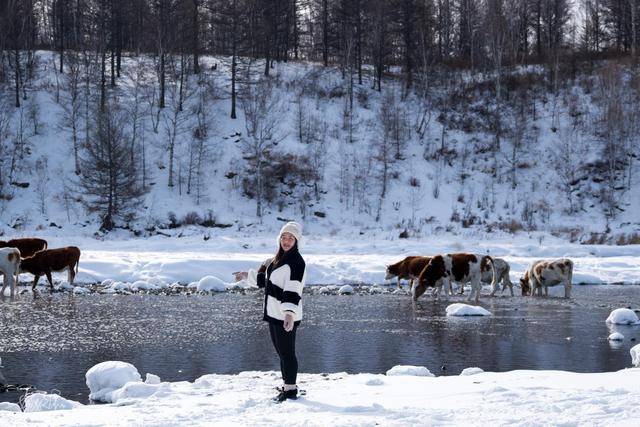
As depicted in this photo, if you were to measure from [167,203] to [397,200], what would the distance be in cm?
1417

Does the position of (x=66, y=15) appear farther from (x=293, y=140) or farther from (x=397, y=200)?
(x=397, y=200)

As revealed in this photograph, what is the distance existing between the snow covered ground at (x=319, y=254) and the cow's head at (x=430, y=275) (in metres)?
4.19

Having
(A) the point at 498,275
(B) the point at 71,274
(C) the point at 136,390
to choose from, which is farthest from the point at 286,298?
(B) the point at 71,274

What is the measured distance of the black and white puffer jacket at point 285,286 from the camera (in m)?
7.59

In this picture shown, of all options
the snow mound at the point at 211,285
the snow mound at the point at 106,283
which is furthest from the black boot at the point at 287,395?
the snow mound at the point at 106,283

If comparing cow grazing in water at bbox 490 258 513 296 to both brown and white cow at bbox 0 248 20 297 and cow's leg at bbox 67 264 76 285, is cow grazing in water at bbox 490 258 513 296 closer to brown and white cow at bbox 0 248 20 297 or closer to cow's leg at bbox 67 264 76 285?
cow's leg at bbox 67 264 76 285

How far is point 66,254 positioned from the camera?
2225 centimetres

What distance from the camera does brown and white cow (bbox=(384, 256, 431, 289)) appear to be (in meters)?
21.8

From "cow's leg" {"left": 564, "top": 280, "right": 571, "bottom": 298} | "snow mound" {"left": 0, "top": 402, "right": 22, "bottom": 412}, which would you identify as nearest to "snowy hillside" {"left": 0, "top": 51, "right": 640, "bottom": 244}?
"cow's leg" {"left": 564, "top": 280, "right": 571, "bottom": 298}

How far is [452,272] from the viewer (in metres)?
20.5

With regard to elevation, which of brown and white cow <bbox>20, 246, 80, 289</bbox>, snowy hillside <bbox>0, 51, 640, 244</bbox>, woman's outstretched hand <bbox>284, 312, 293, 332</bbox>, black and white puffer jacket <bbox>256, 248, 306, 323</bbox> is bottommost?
brown and white cow <bbox>20, 246, 80, 289</bbox>

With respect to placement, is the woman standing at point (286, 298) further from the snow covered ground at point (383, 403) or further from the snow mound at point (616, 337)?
the snow mound at point (616, 337)

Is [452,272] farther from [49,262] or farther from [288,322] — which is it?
[288,322]

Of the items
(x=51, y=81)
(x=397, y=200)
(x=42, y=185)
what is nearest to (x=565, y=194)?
(x=397, y=200)
